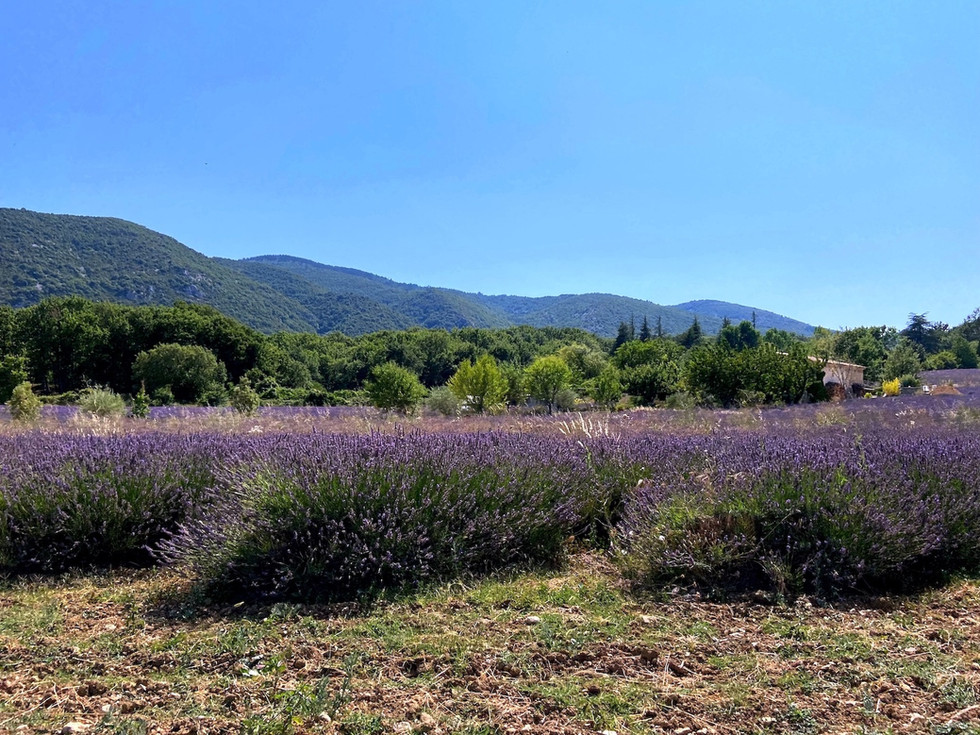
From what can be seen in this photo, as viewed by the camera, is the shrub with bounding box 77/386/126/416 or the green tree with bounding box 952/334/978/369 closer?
the shrub with bounding box 77/386/126/416

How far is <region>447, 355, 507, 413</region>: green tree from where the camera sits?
20688 mm

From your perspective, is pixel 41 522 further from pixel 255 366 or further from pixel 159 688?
pixel 255 366

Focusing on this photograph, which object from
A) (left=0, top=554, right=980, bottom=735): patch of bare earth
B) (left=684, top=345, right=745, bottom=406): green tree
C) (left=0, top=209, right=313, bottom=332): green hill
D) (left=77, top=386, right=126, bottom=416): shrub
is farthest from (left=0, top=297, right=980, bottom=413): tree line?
(left=0, top=209, right=313, bottom=332): green hill

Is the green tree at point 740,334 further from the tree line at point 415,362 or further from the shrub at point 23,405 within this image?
the shrub at point 23,405

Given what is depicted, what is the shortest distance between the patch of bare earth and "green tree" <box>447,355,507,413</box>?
17153mm

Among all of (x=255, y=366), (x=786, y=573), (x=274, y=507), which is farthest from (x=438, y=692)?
(x=255, y=366)

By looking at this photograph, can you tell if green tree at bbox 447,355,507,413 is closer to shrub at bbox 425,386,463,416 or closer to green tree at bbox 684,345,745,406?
Result: shrub at bbox 425,386,463,416

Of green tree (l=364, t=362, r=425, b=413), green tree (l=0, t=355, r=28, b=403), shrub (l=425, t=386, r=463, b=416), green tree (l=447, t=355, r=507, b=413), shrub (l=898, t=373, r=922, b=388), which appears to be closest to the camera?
green tree (l=364, t=362, r=425, b=413)

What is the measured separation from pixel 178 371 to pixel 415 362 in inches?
1182

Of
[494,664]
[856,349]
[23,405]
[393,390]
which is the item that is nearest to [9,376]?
[23,405]

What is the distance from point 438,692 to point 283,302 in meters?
140

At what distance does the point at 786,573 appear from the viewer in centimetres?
299

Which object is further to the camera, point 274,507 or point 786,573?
point 274,507

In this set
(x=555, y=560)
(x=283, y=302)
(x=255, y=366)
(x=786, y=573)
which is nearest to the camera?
(x=786, y=573)
